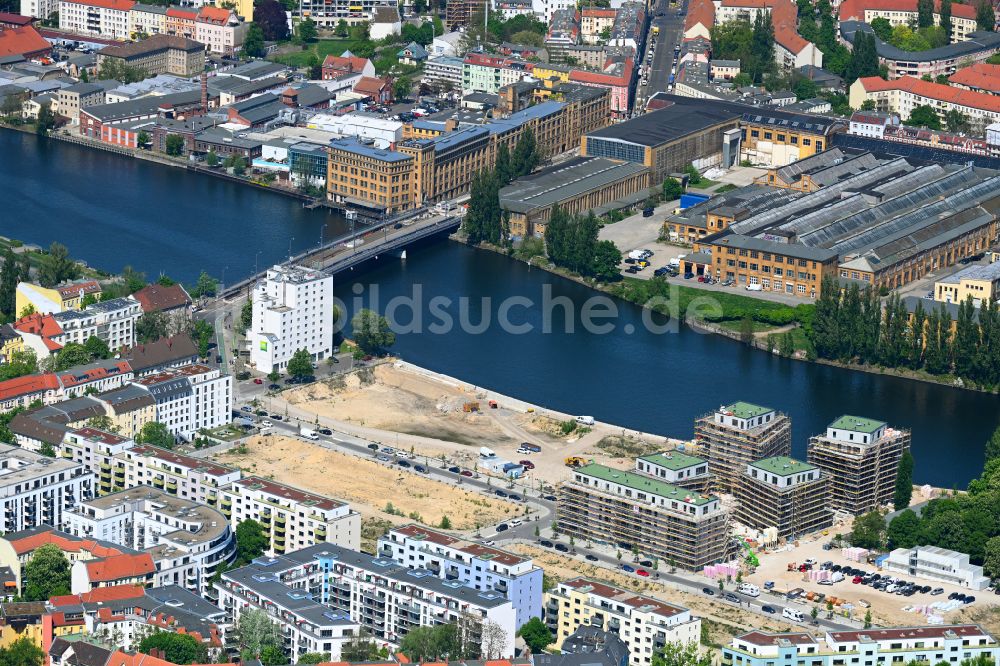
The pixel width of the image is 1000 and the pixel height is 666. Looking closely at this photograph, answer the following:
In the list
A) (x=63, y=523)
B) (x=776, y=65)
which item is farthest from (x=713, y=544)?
(x=776, y=65)

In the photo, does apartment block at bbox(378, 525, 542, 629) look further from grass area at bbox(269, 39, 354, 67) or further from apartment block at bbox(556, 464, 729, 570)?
grass area at bbox(269, 39, 354, 67)

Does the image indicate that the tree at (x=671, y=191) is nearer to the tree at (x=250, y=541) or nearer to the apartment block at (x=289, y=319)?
→ the apartment block at (x=289, y=319)

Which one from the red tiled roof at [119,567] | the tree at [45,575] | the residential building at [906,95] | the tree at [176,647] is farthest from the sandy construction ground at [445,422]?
the residential building at [906,95]

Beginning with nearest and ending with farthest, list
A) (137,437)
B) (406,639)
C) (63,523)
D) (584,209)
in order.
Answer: (406,639) < (63,523) < (137,437) < (584,209)

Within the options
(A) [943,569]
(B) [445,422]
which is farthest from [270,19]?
(A) [943,569]

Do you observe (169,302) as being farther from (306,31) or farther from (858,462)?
(306,31)

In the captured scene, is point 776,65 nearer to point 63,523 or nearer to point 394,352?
point 394,352

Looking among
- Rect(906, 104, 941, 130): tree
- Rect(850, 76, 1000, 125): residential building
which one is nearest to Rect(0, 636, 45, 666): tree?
Rect(906, 104, 941, 130): tree
